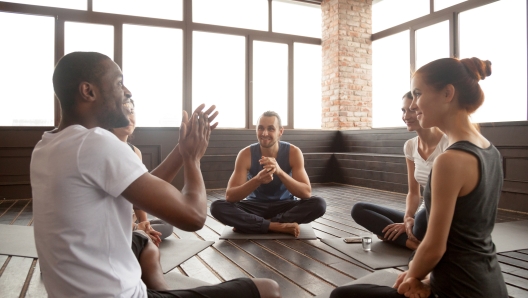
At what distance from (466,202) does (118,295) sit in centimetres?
88

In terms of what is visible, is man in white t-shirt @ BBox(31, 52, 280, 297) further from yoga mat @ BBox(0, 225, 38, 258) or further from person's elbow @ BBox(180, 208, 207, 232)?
yoga mat @ BBox(0, 225, 38, 258)

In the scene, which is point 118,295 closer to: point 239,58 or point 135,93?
point 135,93

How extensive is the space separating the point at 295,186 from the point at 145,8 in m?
4.44

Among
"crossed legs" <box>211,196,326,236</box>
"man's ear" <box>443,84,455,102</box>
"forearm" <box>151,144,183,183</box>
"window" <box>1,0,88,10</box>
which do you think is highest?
"window" <box>1,0,88,10</box>

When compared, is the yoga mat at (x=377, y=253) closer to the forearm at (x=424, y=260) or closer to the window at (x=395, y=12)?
the forearm at (x=424, y=260)

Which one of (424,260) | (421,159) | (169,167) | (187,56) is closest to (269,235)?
(421,159)

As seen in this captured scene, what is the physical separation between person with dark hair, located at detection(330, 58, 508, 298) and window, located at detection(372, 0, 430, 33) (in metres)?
5.51

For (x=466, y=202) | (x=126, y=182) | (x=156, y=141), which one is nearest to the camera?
(x=126, y=182)

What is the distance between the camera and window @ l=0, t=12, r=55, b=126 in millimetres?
5180

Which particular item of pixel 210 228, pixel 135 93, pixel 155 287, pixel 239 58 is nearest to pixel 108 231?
pixel 155 287

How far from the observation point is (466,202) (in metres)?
1.03

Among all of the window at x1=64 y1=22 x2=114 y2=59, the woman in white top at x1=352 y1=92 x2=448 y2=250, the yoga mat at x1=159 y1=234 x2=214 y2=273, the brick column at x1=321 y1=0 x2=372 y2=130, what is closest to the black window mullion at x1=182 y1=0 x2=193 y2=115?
the window at x1=64 y1=22 x2=114 y2=59

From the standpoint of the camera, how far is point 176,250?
245cm

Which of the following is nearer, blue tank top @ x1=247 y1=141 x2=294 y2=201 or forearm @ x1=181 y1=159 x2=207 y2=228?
forearm @ x1=181 y1=159 x2=207 y2=228
